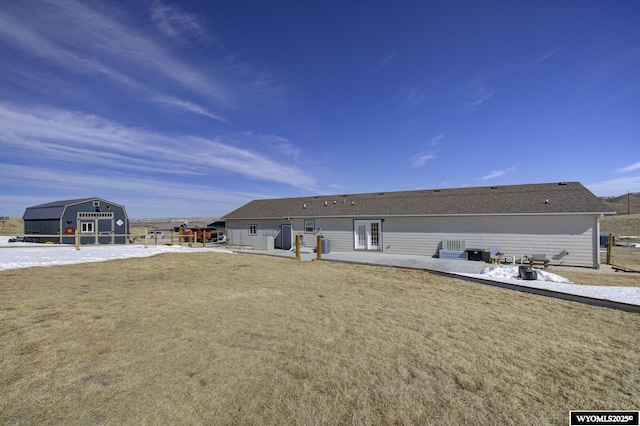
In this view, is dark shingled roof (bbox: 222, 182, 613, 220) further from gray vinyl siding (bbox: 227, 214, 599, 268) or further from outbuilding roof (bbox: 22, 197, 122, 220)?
outbuilding roof (bbox: 22, 197, 122, 220)

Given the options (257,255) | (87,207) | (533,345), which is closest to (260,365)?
(533,345)

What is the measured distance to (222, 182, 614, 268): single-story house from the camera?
1456 cm

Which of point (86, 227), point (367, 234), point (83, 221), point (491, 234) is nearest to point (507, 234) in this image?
point (491, 234)

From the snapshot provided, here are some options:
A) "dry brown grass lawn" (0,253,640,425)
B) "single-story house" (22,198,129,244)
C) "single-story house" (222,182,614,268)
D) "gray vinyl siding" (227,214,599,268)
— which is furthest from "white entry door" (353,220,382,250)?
"single-story house" (22,198,129,244)

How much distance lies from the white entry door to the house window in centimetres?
340

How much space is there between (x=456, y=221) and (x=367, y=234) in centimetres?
534

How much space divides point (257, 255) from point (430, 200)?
11413mm

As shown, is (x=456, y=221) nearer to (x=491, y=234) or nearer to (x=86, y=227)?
(x=491, y=234)

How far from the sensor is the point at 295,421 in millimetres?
3135

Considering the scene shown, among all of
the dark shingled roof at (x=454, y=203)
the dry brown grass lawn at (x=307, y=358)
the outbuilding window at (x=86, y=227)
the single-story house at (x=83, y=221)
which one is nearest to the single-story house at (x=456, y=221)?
the dark shingled roof at (x=454, y=203)

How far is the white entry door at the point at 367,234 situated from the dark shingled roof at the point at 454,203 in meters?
0.61

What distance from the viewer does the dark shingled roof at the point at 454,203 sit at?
50.2 feet

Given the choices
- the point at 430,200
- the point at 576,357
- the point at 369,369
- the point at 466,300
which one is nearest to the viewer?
the point at 369,369

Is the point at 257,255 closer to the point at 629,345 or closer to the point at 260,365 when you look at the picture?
the point at 260,365
